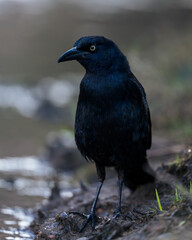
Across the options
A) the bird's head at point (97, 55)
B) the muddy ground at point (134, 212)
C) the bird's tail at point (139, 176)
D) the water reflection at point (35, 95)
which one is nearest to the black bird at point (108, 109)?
the bird's head at point (97, 55)

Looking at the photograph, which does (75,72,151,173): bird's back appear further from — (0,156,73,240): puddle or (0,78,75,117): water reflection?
(0,78,75,117): water reflection

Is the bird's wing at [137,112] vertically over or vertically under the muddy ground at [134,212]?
over

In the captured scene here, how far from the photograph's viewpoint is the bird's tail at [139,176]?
548 centimetres

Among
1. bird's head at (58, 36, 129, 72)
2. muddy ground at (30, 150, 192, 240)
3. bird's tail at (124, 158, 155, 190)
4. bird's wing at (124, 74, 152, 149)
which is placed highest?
bird's head at (58, 36, 129, 72)

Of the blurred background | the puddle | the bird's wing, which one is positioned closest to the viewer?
the bird's wing

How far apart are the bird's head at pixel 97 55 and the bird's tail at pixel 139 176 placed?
120 centimetres

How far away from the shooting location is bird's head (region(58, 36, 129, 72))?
4.76 m

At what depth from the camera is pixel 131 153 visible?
487cm

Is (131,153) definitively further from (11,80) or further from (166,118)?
(11,80)

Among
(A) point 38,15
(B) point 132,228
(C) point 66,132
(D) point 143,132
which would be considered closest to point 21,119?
(C) point 66,132

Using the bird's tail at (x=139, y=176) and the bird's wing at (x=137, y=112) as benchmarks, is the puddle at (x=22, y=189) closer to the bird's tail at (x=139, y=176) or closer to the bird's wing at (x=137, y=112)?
the bird's tail at (x=139, y=176)

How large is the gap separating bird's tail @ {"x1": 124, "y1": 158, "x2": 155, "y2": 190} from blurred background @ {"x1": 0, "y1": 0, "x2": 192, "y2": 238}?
56.3 inches

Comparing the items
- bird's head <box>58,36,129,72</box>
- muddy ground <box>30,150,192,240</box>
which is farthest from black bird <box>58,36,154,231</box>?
muddy ground <box>30,150,192,240</box>

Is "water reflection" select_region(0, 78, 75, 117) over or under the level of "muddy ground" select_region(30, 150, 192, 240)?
over
